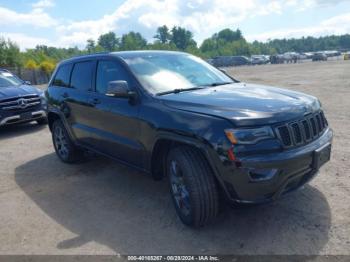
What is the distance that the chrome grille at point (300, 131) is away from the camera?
3088 millimetres

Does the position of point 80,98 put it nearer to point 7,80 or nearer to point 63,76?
point 63,76

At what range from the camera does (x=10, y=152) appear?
7.24 meters

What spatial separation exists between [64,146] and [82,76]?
59.4 inches

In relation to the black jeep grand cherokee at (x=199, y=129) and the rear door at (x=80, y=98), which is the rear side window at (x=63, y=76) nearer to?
the rear door at (x=80, y=98)

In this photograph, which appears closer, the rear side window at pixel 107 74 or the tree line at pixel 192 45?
the rear side window at pixel 107 74

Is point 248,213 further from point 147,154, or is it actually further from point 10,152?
point 10,152

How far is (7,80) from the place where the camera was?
967cm

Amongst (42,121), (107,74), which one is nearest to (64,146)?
(107,74)

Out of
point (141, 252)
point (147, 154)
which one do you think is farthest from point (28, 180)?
point (141, 252)

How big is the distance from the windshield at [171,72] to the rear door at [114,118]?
18 centimetres

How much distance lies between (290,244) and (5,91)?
813 centimetres

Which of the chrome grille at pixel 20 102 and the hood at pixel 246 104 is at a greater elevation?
the hood at pixel 246 104

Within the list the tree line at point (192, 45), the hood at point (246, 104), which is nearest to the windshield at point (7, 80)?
the hood at point (246, 104)

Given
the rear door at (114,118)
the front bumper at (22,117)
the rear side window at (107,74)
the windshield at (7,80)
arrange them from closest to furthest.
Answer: the rear door at (114,118), the rear side window at (107,74), the front bumper at (22,117), the windshield at (7,80)
